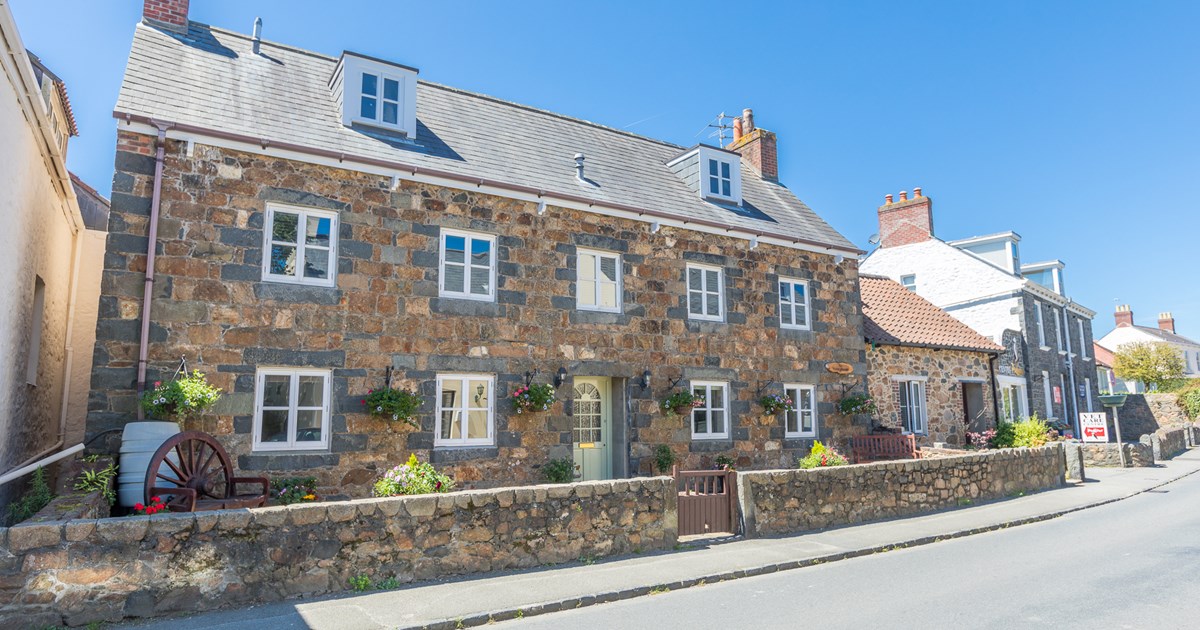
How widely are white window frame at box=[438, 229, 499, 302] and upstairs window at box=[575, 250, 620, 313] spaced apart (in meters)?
1.76

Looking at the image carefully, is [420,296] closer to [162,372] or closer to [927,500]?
[162,372]

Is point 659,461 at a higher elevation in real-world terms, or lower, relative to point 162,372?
lower

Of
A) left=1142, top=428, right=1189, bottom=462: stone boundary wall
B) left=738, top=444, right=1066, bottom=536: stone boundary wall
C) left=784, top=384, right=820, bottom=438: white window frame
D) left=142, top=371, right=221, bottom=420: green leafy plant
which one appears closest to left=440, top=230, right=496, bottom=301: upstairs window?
left=142, top=371, right=221, bottom=420: green leafy plant

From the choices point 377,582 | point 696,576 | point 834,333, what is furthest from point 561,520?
point 834,333

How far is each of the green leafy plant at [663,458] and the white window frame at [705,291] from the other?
9.29ft

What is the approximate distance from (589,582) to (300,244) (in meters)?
7.13

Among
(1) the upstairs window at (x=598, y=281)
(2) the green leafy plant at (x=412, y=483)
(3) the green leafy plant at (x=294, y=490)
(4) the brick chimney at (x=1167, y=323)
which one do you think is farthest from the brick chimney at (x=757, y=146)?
(4) the brick chimney at (x=1167, y=323)

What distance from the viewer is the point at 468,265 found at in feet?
42.4

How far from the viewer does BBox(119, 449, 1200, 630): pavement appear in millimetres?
6637

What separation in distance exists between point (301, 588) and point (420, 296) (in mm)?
5881

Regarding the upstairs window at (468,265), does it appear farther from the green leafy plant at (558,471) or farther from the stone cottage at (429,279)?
the green leafy plant at (558,471)

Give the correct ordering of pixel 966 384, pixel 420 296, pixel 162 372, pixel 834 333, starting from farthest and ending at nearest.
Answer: pixel 966 384 < pixel 834 333 < pixel 420 296 < pixel 162 372

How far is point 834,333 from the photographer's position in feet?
57.4

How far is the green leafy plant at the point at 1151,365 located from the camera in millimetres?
37500
